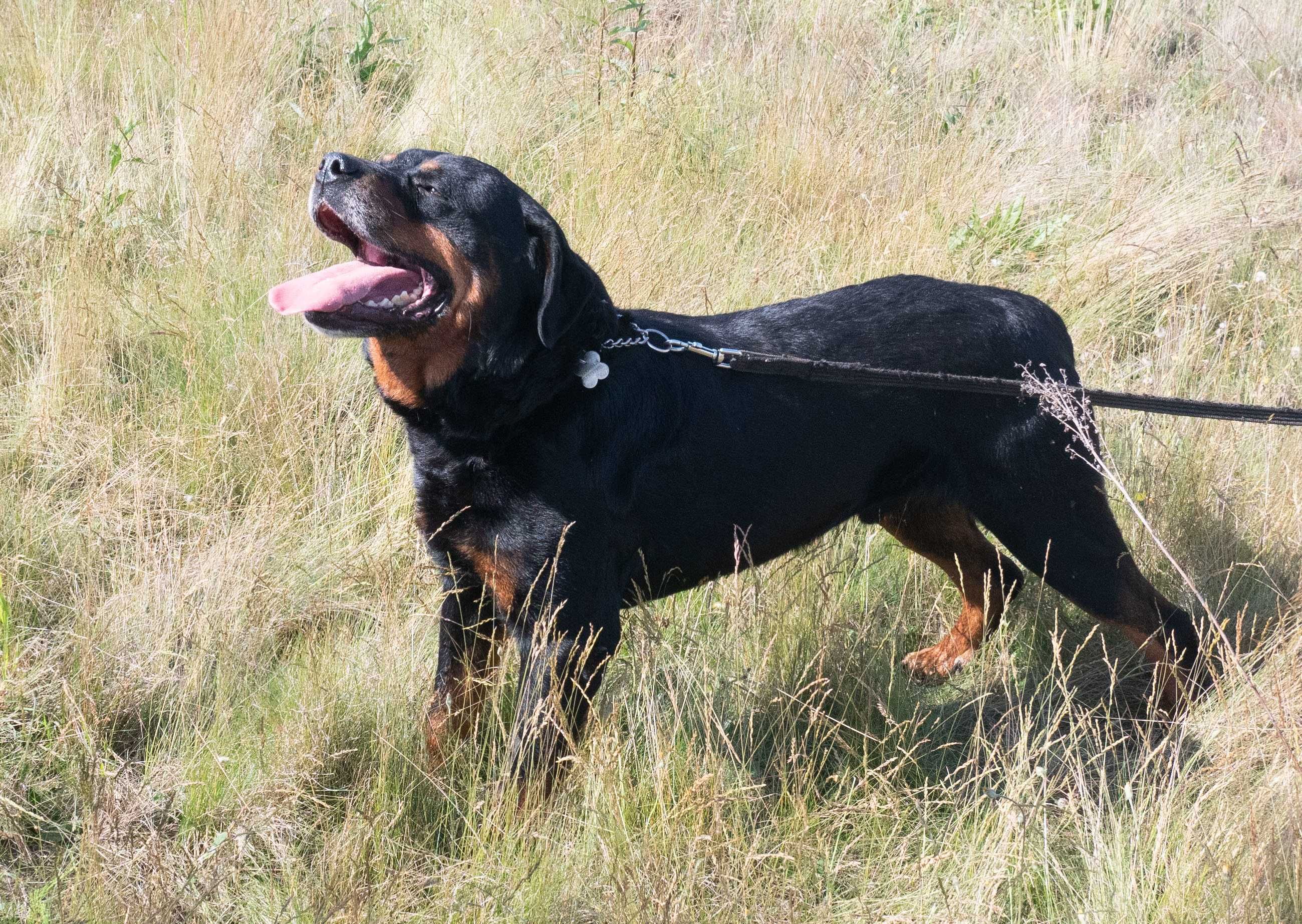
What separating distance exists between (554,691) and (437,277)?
98 cm

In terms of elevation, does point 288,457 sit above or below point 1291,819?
above

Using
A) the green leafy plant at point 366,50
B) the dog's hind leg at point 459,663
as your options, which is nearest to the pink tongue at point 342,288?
the dog's hind leg at point 459,663

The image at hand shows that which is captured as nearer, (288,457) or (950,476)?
(950,476)

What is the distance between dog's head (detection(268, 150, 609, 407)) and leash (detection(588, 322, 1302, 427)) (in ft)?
0.64

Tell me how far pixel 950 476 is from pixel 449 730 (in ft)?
4.82

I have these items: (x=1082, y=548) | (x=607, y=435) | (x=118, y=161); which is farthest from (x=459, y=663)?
(x=118, y=161)

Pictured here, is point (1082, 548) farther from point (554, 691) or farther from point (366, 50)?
point (366, 50)

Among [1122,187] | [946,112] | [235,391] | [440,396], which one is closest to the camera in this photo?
[440,396]

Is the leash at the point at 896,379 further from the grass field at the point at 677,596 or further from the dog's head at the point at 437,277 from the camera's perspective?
the grass field at the point at 677,596

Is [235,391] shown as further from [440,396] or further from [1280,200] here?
[1280,200]

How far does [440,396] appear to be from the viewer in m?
2.79

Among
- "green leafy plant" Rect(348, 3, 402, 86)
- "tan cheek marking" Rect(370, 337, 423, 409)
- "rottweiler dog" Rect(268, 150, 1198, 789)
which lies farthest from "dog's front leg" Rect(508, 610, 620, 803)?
"green leafy plant" Rect(348, 3, 402, 86)

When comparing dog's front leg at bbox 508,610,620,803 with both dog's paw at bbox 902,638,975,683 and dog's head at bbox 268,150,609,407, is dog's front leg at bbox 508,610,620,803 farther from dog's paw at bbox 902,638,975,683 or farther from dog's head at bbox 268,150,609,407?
dog's paw at bbox 902,638,975,683

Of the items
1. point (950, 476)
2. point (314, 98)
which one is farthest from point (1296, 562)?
point (314, 98)
